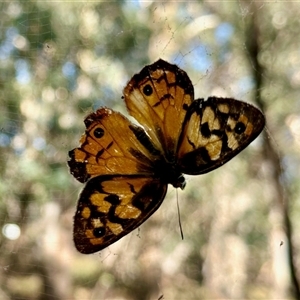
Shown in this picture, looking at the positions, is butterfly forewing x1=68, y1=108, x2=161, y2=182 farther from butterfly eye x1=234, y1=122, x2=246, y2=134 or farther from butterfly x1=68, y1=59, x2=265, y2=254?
butterfly eye x1=234, y1=122, x2=246, y2=134

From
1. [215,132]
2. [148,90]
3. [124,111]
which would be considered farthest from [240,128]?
[124,111]

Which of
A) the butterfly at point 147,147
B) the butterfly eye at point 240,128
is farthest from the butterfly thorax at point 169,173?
the butterfly eye at point 240,128

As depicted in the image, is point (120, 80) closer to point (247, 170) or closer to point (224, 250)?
point (247, 170)

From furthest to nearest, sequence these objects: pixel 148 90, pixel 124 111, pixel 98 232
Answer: pixel 124 111
pixel 148 90
pixel 98 232

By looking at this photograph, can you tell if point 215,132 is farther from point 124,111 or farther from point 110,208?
point 124,111

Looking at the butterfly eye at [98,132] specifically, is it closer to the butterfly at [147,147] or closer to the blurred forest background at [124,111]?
the butterfly at [147,147]

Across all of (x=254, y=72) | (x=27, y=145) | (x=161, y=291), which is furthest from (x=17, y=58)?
(x=161, y=291)
